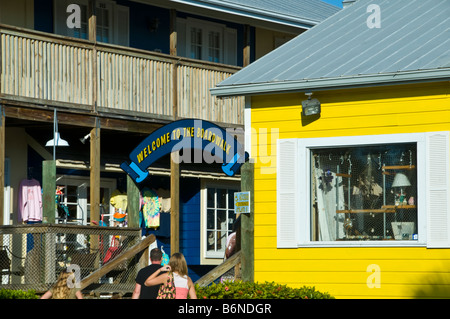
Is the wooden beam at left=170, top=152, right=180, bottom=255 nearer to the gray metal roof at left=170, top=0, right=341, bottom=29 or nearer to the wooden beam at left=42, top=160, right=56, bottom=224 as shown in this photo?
the gray metal roof at left=170, top=0, right=341, bottom=29

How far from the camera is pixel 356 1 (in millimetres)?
15805

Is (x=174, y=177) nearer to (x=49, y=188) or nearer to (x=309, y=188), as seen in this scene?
(x=49, y=188)

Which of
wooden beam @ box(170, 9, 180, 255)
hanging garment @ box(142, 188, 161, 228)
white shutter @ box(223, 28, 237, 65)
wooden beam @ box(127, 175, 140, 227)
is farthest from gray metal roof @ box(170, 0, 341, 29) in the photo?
wooden beam @ box(127, 175, 140, 227)

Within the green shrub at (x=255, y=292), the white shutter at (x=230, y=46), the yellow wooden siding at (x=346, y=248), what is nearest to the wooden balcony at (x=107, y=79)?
the white shutter at (x=230, y=46)

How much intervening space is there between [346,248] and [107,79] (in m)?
7.25

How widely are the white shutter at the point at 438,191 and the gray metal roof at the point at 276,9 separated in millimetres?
8158

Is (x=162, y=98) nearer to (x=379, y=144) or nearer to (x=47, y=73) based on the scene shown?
(x=47, y=73)

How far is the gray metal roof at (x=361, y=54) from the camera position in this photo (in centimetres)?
1259

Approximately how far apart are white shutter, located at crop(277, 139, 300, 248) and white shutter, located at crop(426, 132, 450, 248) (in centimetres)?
184

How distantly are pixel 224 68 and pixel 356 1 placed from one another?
5.32 metres

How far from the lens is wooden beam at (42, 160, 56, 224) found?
50.0ft

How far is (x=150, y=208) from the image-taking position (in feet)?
67.6

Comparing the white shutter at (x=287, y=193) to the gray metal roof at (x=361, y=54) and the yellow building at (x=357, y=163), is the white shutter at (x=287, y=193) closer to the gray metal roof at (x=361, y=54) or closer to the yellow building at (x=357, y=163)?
the yellow building at (x=357, y=163)
